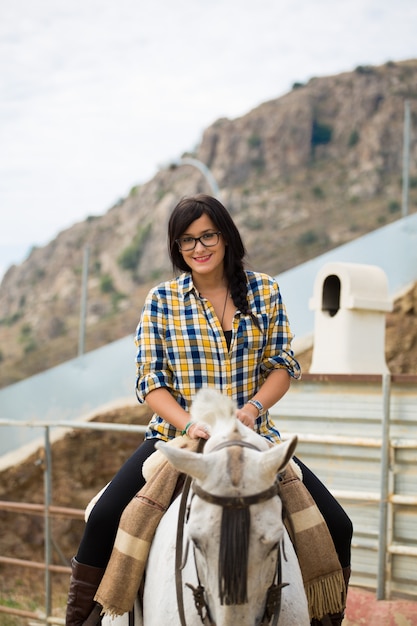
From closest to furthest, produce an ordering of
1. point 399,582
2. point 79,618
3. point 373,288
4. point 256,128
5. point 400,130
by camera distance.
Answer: point 79,618 → point 399,582 → point 373,288 → point 400,130 → point 256,128

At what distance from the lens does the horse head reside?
8.89 feet

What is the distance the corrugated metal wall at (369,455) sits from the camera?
271 inches

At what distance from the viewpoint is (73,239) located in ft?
260

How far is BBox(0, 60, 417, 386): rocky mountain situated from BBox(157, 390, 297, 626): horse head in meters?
41.9

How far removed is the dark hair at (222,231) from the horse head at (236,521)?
3.73ft

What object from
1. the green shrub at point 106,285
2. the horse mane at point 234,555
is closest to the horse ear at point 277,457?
the horse mane at point 234,555

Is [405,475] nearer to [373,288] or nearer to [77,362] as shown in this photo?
[373,288]

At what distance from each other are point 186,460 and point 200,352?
3.41 feet

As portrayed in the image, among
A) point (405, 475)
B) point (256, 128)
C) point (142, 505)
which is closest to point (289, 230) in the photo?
point (256, 128)

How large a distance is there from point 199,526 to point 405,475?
4.61 m

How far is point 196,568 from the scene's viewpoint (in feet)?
10.0

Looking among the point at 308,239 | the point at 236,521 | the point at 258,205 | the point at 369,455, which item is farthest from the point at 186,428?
the point at 258,205

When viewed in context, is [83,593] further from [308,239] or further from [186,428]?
[308,239]

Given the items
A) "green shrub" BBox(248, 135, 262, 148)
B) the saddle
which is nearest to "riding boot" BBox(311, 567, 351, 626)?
the saddle
